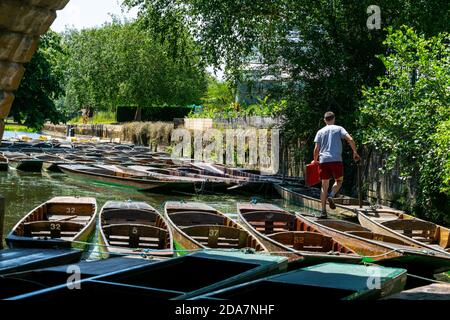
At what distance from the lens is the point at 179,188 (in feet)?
59.4

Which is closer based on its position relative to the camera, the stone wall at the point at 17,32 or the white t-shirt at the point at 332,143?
the stone wall at the point at 17,32

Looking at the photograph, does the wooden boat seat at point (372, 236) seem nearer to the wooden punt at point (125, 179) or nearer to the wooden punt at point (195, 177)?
the wooden punt at point (125, 179)

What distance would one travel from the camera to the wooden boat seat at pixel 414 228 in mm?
10453

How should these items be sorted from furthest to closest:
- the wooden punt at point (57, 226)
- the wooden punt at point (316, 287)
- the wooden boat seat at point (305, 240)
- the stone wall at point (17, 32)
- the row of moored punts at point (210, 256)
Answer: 1. the wooden boat seat at point (305, 240)
2. the wooden punt at point (57, 226)
3. the stone wall at point (17, 32)
4. the row of moored punts at point (210, 256)
5. the wooden punt at point (316, 287)

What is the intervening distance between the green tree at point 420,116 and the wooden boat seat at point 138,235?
5.02m

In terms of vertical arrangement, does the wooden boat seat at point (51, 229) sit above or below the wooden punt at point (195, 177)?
below

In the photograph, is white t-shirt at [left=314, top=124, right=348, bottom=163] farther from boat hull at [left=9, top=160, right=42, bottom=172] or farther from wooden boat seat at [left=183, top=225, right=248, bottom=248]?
boat hull at [left=9, top=160, right=42, bottom=172]

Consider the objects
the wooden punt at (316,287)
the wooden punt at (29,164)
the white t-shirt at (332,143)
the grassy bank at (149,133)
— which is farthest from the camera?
the grassy bank at (149,133)

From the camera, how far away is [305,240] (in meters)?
9.26

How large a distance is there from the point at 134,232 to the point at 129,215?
165 cm

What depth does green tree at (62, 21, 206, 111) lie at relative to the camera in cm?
4094

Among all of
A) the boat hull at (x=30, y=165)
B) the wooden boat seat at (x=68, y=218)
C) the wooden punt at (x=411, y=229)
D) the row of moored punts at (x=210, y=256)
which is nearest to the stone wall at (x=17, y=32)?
the row of moored punts at (x=210, y=256)

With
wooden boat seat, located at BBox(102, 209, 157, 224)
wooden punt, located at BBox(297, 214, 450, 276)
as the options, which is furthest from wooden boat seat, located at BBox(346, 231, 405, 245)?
wooden boat seat, located at BBox(102, 209, 157, 224)

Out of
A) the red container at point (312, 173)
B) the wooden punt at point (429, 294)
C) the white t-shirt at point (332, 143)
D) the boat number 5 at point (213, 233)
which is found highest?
the white t-shirt at point (332, 143)
